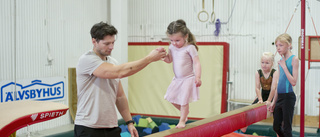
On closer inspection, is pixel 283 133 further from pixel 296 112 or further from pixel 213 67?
pixel 213 67

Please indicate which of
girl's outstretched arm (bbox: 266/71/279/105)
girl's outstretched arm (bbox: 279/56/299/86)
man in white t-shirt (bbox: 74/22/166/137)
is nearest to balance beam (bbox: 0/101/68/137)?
man in white t-shirt (bbox: 74/22/166/137)

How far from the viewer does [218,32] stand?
7.93 m

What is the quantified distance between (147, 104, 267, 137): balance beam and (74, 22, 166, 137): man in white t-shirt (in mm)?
602

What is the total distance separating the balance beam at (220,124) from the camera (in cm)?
315

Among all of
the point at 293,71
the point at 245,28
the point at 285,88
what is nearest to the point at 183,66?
the point at 293,71

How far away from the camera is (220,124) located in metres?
3.68

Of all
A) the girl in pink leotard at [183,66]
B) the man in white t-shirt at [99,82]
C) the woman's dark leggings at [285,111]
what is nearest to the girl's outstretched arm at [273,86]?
the woman's dark leggings at [285,111]

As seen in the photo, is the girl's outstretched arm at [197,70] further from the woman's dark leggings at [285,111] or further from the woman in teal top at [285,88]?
the woman's dark leggings at [285,111]

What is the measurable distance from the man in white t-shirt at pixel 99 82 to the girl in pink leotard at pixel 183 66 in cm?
57

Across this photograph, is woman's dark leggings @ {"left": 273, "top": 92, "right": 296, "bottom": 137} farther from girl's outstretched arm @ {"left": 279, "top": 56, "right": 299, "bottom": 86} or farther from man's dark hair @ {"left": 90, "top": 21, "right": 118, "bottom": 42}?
man's dark hair @ {"left": 90, "top": 21, "right": 118, "bottom": 42}

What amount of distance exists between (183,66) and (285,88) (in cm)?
136

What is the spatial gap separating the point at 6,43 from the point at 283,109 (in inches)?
182

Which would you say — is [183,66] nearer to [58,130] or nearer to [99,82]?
[99,82]

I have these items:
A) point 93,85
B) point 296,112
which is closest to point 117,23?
point 296,112
